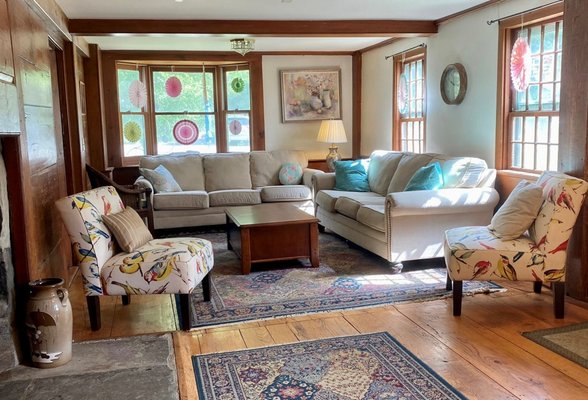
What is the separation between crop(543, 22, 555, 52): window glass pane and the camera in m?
4.10

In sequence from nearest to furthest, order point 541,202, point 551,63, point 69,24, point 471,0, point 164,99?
point 541,202, point 551,63, point 471,0, point 69,24, point 164,99

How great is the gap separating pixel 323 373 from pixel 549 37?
3.17 meters

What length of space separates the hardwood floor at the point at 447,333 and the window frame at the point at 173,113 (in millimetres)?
3609

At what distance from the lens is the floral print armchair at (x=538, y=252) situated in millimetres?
3246

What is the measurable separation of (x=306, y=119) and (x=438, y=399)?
553 cm

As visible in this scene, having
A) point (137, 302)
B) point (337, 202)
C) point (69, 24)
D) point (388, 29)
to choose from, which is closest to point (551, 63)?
point (388, 29)

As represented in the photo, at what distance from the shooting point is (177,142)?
737cm

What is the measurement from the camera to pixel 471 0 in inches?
181

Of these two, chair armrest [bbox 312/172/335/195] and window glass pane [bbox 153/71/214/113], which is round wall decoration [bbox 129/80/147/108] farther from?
chair armrest [bbox 312/172/335/195]

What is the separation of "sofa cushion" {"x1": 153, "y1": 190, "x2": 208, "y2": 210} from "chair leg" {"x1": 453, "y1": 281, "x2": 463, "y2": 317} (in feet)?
11.0

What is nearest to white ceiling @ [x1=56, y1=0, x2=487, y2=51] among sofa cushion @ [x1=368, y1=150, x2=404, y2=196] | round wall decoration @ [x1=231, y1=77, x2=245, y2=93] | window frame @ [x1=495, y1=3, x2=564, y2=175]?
window frame @ [x1=495, y1=3, x2=564, y2=175]

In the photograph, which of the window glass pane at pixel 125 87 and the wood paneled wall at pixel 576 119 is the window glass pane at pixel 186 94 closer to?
the window glass pane at pixel 125 87

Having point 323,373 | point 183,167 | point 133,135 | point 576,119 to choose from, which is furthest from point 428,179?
point 133,135

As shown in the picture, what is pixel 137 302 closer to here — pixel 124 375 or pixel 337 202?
pixel 124 375
